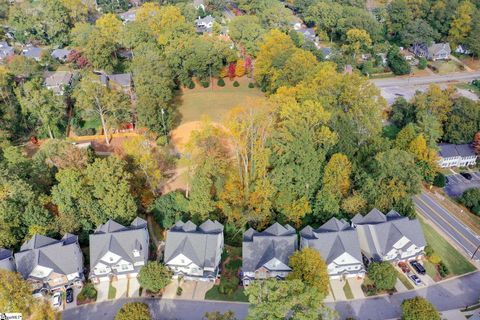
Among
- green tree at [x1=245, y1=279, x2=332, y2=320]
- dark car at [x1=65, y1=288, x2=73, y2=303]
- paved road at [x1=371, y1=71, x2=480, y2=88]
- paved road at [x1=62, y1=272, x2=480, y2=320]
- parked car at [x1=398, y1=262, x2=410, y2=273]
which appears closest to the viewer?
green tree at [x1=245, y1=279, x2=332, y2=320]

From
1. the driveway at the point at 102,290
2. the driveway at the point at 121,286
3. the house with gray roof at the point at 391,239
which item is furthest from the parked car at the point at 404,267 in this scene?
the driveway at the point at 102,290

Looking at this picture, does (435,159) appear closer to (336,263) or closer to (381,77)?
(336,263)

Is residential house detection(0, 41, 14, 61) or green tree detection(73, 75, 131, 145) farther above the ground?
residential house detection(0, 41, 14, 61)

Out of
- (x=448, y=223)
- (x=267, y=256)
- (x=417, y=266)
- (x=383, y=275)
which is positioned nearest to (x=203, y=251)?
(x=267, y=256)

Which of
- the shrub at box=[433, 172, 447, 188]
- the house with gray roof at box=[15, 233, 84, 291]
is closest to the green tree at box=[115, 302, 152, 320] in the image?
the house with gray roof at box=[15, 233, 84, 291]

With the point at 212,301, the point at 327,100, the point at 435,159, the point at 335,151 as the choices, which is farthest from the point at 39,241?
the point at 435,159

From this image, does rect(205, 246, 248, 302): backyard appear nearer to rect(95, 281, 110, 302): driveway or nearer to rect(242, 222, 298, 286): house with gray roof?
rect(242, 222, 298, 286): house with gray roof

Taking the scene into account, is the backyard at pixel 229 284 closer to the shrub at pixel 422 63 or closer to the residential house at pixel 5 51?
the shrub at pixel 422 63
